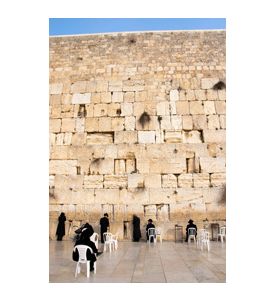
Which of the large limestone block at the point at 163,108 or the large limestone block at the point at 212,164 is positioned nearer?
the large limestone block at the point at 212,164

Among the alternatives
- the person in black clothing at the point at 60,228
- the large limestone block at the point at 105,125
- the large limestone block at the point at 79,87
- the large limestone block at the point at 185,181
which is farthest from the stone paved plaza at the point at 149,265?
the large limestone block at the point at 79,87

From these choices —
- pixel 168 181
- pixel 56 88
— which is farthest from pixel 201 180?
pixel 56 88

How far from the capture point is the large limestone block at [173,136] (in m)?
11.6

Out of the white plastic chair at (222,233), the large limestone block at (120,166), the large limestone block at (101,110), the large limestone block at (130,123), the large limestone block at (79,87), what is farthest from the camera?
the large limestone block at (79,87)

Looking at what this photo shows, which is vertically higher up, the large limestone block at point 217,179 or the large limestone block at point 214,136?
the large limestone block at point 214,136

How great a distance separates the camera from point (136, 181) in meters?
11.4

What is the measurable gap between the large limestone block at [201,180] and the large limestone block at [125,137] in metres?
2.07

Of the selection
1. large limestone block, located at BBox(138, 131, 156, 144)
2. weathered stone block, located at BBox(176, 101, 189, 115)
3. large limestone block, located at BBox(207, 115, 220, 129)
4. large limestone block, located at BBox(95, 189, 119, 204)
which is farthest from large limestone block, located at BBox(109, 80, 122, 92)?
large limestone block, located at BBox(95, 189, 119, 204)

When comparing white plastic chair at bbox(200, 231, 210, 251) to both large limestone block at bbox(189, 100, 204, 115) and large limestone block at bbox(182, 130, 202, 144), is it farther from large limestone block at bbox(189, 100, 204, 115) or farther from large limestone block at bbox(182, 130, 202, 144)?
large limestone block at bbox(189, 100, 204, 115)

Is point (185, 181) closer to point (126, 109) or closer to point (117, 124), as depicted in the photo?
point (117, 124)

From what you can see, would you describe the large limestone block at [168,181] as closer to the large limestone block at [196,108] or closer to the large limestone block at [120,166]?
the large limestone block at [120,166]

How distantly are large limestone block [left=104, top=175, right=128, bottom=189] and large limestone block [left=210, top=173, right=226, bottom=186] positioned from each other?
2.46m
